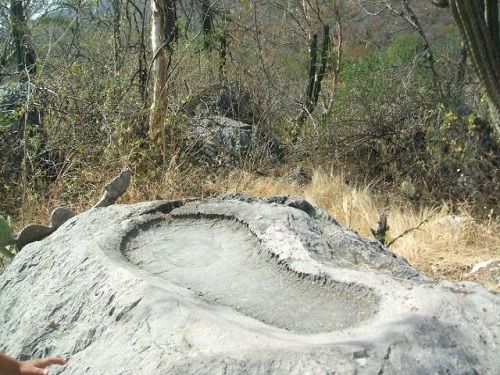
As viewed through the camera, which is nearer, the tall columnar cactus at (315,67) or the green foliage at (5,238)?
the green foliage at (5,238)

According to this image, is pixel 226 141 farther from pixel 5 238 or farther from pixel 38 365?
pixel 38 365

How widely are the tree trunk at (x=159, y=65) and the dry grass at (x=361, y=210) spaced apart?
58 cm

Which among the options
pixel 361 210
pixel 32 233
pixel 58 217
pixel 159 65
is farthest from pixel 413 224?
pixel 32 233

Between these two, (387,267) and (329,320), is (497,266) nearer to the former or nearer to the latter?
(387,267)

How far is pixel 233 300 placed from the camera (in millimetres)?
2299

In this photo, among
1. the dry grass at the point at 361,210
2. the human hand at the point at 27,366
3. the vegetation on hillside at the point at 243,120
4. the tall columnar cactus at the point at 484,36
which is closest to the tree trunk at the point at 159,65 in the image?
the vegetation on hillside at the point at 243,120

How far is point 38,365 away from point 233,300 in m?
0.67

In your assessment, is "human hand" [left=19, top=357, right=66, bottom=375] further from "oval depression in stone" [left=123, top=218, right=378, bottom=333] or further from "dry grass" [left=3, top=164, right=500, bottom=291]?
"dry grass" [left=3, top=164, right=500, bottom=291]

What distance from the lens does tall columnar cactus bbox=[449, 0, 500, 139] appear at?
14.6 feet

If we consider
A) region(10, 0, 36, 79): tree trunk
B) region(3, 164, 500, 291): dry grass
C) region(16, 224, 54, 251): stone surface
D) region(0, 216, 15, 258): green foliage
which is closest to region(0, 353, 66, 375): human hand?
Answer: region(16, 224, 54, 251): stone surface

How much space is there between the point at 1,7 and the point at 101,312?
5335mm

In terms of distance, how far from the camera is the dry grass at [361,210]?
478cm

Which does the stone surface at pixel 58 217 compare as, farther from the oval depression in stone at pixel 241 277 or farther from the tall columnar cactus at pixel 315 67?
the tall columnar cactus at pixel 315 67

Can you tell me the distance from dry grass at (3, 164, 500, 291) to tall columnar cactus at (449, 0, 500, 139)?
102 centimetres
